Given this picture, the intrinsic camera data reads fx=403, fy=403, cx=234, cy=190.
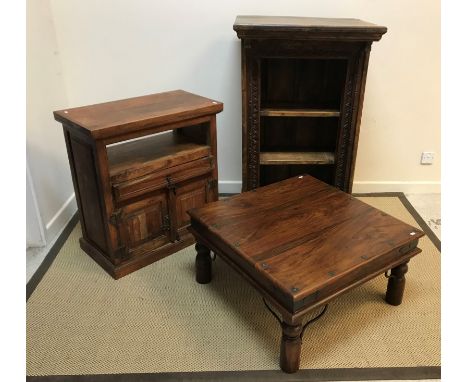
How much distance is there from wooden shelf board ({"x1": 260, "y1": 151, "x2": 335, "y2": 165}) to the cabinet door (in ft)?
1.18

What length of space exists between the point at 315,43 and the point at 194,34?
2.61 feet

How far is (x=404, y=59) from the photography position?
2506mm

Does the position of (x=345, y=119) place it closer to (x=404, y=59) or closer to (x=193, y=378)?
(x=404, y=59)

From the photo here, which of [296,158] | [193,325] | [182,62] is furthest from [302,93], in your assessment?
[193,325]

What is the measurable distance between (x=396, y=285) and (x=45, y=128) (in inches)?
81.1

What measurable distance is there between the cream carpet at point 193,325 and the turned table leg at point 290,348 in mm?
63

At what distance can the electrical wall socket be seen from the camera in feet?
9.16

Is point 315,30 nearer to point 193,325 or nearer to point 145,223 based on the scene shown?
point 145,223

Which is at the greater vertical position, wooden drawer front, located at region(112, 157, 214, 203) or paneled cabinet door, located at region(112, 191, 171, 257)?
wooden drawer front, located at region(112, 157, 214, 203)

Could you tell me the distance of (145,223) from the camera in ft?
6.75

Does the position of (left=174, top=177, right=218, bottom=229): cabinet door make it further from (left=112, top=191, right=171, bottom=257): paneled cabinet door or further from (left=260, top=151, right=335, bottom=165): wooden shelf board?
(left=260, top=151, right=335, bottom=165): wooden shelf board

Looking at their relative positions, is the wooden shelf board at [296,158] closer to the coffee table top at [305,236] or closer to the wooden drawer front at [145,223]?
the coffee table top at [305,236]

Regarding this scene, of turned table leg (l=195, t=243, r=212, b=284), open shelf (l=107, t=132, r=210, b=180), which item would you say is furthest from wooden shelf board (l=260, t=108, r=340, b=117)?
turned table leg (l=195, t=243, r=212, b=284)

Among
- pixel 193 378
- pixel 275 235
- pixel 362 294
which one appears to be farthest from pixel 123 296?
pixel 362 294
